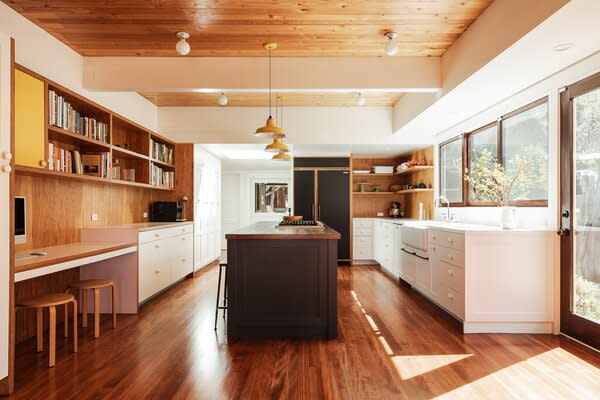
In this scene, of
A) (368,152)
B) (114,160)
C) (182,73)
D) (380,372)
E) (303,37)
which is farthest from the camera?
(368,152)

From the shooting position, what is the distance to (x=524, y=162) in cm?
356

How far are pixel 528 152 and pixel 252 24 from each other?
2971 mm

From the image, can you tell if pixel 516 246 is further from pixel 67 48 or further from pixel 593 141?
pixel 67 48

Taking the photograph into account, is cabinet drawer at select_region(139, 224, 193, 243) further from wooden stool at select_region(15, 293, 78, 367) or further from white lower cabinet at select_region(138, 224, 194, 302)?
wooden stool at select_region(15, 293, 78, 367)

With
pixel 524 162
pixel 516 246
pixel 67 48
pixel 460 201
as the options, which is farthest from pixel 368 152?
pixel 67 48

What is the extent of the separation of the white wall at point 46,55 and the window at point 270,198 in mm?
5212

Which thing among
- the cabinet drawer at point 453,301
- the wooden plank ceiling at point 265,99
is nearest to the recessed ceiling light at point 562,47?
the cabinet drawer at point 453,301

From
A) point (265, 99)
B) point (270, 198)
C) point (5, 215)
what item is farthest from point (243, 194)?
point (5, 215)

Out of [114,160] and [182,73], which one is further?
[114,160]

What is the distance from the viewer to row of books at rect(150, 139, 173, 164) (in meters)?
5.25

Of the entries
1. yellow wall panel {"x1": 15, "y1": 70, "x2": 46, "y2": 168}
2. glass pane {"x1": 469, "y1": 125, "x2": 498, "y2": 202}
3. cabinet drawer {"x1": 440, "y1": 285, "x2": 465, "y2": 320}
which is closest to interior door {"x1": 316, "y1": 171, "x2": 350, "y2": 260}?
glass pane {"x1": 469, "y1": 125, "x2": 498, "y2": 202}

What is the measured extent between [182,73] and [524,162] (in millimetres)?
3595

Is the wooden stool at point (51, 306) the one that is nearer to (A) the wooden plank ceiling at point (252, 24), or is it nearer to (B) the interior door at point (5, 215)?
(B) the interior door at point (5, 215)

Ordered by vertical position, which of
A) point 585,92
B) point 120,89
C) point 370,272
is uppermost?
point 120,89
